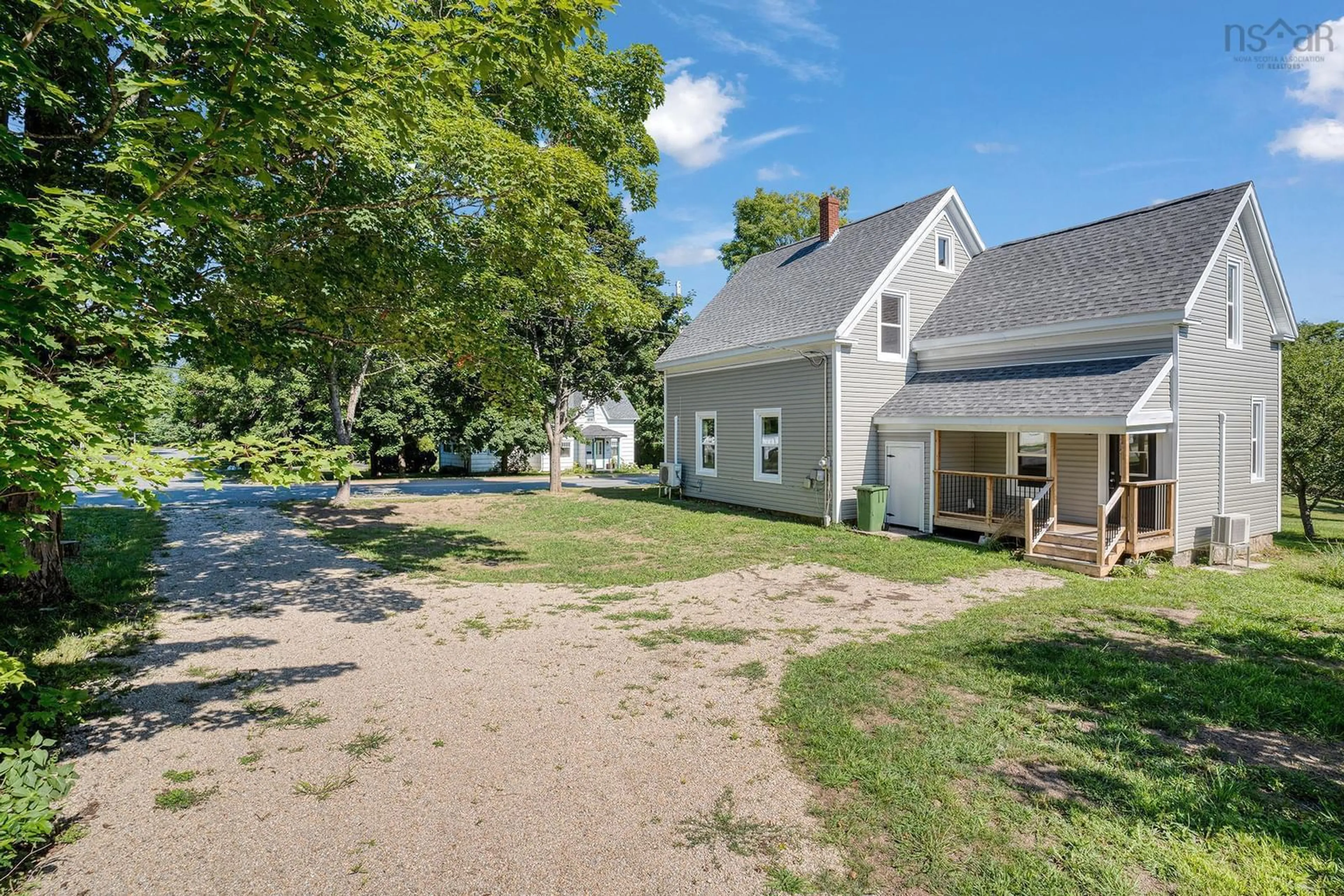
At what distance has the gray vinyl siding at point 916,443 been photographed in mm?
13992

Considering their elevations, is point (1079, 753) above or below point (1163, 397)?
below

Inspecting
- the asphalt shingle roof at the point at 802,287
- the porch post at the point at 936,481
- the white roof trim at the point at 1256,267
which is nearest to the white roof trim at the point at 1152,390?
the white roof trim at the point at 1256,267

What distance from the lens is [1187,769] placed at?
4.20 meters

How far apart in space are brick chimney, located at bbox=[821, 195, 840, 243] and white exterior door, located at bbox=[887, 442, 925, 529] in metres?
7.74

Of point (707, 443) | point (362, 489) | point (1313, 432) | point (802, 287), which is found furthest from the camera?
point (362, 489)

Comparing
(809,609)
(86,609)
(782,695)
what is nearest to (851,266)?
(809,609)

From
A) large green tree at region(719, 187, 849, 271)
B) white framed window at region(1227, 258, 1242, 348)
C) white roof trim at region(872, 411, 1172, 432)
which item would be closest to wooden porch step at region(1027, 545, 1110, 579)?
white roof trim at region(872, 411, 1172, 432)

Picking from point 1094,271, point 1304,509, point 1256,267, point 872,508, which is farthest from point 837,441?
point 1304,509

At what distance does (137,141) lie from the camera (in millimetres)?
3656

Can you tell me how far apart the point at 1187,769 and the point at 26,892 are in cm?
676

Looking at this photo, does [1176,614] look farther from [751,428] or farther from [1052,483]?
[751,428]

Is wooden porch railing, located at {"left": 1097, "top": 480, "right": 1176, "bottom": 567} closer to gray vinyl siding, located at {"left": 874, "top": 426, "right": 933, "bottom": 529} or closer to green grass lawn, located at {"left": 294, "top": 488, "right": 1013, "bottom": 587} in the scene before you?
green grass lawn, located at {"left": 294, "top": 488, "right": 1013, "bottom": 587}

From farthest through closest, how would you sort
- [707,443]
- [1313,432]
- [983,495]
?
1. [707,443]
2. [1313,432]
3. [983,495]

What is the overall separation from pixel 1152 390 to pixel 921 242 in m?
7.08
